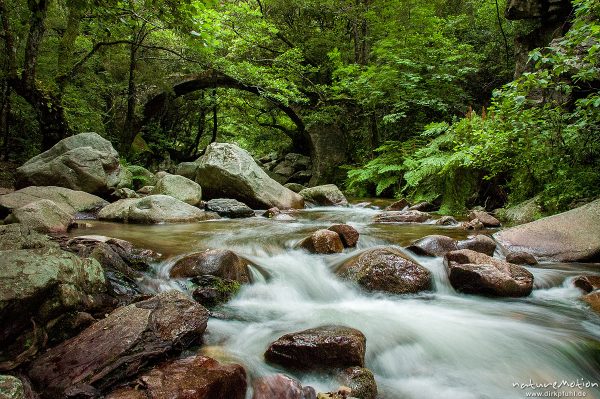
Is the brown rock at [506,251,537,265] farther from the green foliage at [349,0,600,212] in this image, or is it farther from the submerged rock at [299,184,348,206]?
the submerged rock at [299,184,348,206]

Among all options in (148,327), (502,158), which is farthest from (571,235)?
(148,327)

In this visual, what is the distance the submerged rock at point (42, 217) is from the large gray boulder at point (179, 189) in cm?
340

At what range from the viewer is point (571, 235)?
5.52 metres

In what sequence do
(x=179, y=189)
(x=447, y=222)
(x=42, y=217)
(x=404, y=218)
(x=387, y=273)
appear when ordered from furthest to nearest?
(x=179, y=189) → (x=404, y=218) → (x=447, y=222) → (x=42, y=217) → (x=387, y=273)

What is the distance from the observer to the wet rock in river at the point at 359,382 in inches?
105

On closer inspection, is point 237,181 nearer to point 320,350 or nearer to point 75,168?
point 75,168

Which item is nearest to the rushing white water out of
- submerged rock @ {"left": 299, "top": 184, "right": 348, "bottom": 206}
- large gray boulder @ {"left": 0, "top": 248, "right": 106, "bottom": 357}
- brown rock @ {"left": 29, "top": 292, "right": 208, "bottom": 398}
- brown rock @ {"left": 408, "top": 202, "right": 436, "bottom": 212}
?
brown rock @ {"left": 29, "top": 292, "right": 208, "bottom": 398}

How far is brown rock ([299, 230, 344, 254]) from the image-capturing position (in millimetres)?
5633

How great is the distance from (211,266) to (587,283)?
4314 mm

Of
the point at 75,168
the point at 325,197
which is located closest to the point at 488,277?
the point at 325,197

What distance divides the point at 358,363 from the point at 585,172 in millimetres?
6025

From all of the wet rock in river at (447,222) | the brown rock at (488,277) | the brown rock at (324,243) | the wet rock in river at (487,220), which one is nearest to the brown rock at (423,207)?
the wet rock in river at (447,222)

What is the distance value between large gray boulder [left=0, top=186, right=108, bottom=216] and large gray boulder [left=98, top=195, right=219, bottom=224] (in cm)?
65

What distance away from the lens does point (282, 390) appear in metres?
2.60
